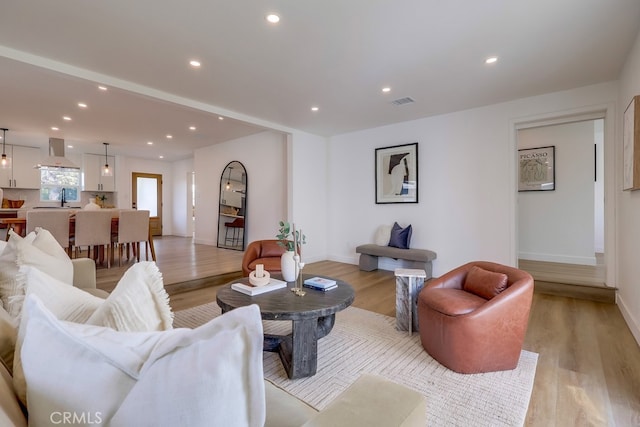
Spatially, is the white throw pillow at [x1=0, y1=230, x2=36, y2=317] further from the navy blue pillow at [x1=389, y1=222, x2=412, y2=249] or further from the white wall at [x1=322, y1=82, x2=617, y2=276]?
the white wall at [x1=322, y1=82, x2=617, y2=276]

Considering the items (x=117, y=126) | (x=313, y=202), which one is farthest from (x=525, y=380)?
(x=117, y=126)

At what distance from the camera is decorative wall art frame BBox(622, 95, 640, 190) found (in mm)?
2436

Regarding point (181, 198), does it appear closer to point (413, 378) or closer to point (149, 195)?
point (149, 195)

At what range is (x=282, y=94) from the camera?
12.5 feet

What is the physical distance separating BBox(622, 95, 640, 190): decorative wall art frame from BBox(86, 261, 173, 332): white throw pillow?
347cm

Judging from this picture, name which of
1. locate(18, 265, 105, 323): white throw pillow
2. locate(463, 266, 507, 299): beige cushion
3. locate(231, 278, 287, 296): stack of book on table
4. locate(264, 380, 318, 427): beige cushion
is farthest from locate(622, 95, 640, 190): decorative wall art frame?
locate(18, 265, 105, 323): white throw pillow

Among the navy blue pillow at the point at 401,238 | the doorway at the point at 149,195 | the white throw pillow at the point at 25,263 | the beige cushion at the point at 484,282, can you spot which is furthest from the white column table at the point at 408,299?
the doorway at the point at 149,195

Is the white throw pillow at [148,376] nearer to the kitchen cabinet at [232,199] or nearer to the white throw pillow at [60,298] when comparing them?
the white throw pillow at [60,298]

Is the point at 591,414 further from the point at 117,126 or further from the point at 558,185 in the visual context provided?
the point at 117,126

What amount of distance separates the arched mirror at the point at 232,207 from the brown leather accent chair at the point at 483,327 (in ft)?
17.0

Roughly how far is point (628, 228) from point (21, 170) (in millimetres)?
11073

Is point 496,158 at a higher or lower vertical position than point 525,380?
higher

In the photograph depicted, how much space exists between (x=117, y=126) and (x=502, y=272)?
6.40 meters

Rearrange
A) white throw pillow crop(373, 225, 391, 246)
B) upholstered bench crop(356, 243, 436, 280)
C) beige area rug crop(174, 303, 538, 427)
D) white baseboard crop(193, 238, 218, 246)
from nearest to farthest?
beige area rug crop(174, 303, 538, 427)
upholstered bench crop(356, 243, 436, 280)
white throw pillow crop(373, 225, 391, 246)
white baseboard crop(193, 238, 218, 246)
